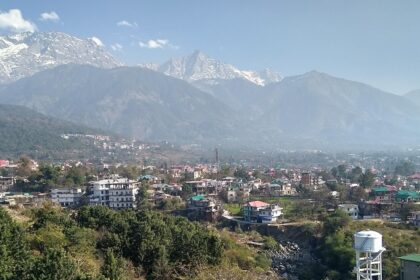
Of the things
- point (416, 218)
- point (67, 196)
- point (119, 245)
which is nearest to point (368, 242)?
point (119, 245)

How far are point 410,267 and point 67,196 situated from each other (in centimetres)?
2705

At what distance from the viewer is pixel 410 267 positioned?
2322 centimetres

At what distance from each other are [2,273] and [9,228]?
4.23 meters

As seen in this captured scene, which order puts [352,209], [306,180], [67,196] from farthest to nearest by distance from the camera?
[306,180] < [67,196] < [352,209]

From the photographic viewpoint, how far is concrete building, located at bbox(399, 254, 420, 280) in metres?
22.9

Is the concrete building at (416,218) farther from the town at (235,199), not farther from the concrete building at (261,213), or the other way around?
the concrete building at (261,213)

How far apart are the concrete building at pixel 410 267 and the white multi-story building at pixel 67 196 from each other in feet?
84.2

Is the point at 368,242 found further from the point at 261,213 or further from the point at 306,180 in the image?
the point at 306,180

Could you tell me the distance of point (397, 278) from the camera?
24.0m

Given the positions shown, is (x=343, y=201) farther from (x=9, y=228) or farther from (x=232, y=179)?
(x=9, y=228)

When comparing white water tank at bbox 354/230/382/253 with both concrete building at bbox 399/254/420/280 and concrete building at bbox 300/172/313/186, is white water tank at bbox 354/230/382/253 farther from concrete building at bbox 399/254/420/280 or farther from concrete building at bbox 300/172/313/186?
concrete building at bbox 300/172/313/186

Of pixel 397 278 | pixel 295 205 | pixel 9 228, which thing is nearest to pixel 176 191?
pixel 295 205

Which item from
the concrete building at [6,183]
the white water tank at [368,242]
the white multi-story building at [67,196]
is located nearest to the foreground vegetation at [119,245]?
the white water tank at [368,242]

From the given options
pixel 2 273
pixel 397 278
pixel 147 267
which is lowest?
pixel 397 278
